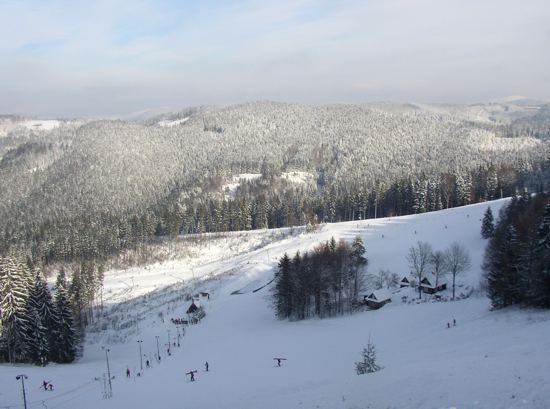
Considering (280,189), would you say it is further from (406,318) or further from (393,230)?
(406,318)

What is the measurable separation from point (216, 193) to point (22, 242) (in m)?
83.9

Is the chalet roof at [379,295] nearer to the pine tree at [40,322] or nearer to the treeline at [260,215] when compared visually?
the pine tree at [40,322]

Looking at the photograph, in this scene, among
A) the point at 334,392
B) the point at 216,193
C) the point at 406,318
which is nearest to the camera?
the point at 334,392

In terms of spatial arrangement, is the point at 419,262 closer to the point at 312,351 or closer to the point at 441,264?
the point at 441,264

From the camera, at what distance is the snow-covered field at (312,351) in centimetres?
1773

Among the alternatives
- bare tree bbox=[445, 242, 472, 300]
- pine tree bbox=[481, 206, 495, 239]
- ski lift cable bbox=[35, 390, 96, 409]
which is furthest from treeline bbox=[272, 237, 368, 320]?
ski lift cable bbox=[35, 390, 96, 409]

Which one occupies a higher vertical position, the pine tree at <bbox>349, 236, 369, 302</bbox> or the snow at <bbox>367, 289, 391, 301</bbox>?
the pine tree at <bbox>349, 236, 369, 302</bbox>

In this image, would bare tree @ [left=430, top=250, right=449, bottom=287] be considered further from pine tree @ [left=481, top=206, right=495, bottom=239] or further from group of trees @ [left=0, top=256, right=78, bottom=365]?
group of trees @ [left=0, top=256, right=78, bottom=365]

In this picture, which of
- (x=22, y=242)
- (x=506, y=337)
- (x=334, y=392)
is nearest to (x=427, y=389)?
(x=334, y=392)

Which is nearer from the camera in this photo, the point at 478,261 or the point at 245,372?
the point at 245,372

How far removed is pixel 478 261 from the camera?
5816 centimetres

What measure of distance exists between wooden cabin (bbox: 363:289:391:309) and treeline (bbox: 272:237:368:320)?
2.47 m

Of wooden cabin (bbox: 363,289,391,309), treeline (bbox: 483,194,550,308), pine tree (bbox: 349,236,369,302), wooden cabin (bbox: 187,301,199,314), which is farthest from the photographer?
wooden cabin (bbox: 187,301,199,314)

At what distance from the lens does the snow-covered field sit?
1773cm
